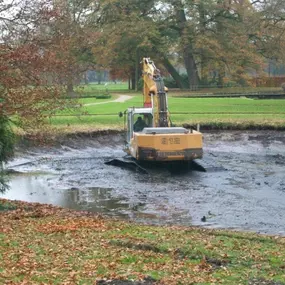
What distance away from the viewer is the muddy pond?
1540 cm

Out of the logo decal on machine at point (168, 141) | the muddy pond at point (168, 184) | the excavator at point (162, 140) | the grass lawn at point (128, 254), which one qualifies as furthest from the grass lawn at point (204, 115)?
the grass lawn at point (128, 254)

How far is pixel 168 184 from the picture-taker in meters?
20.2

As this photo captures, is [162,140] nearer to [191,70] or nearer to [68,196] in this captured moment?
[68,196]

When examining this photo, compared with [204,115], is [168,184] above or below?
below

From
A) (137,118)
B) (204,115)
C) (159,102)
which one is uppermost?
(159,102)

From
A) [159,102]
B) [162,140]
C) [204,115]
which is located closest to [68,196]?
[162,140]

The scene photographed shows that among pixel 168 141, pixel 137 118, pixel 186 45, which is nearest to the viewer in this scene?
pixel 168 141

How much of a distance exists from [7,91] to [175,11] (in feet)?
162

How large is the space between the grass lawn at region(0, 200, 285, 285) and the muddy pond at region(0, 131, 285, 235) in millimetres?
3305

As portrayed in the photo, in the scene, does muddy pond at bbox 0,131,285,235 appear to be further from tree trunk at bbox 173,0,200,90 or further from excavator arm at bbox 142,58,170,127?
tree trunk at bbox 173,0,200,90

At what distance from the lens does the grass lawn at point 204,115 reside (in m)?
32.6

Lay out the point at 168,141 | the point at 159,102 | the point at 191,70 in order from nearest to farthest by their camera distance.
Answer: the point at 168,141 < the point at 159,102 < the point at 191,70

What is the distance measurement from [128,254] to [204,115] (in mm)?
27082

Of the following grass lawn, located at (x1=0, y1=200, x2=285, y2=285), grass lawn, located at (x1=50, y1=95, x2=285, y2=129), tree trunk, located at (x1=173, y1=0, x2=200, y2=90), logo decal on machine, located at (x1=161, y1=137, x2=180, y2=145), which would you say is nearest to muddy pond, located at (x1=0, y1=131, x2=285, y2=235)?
logo decal on machine, located at (x1=161, y1=137, x2=180, y2=145)
